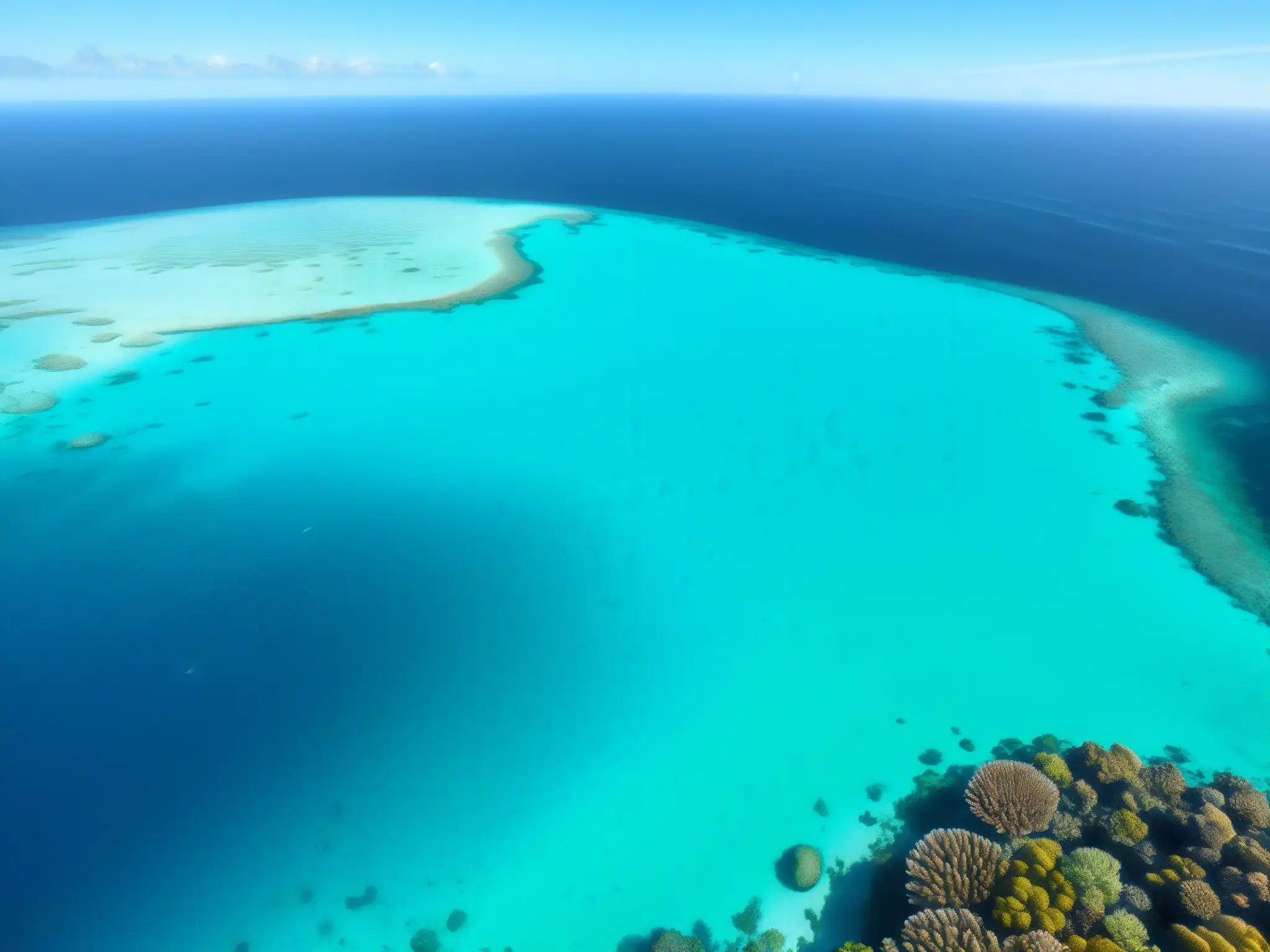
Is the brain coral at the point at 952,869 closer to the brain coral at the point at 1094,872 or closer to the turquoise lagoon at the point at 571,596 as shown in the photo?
the brain coral at the point at 1094,872

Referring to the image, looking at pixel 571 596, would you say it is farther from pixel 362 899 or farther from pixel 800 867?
pixel 800 867

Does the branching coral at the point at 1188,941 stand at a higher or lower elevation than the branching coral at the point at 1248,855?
higher

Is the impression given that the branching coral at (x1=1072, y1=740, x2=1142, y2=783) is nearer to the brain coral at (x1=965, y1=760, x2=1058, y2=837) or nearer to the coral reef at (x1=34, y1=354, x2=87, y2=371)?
the brain coral at (x1=965, y1=760, x2=1058, y2=837)

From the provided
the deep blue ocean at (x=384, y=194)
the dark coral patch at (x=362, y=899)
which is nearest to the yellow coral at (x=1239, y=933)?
the deep blue ocean at (x=384, y=194)

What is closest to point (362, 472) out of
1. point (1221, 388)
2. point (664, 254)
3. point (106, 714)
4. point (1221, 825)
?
point (106, 714)

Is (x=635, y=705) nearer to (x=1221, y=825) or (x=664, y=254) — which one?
(x=1221, y=825)

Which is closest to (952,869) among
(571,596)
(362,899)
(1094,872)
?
(1094,872)

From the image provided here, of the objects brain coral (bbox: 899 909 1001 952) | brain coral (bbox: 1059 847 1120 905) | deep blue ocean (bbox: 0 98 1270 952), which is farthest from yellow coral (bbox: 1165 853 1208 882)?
deep blue ocean (bbox: 0 98 1270 952)
